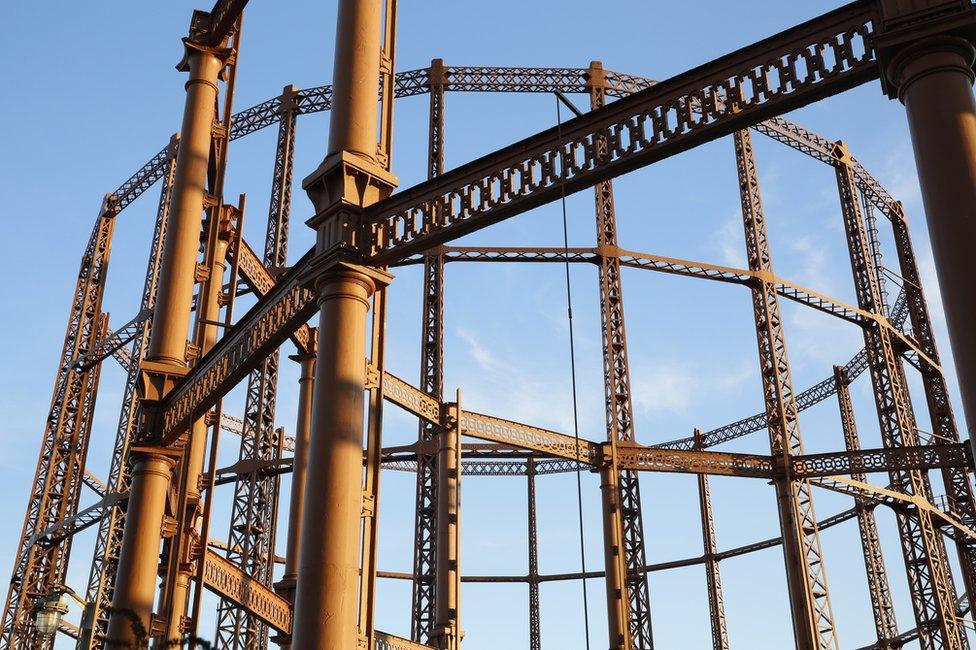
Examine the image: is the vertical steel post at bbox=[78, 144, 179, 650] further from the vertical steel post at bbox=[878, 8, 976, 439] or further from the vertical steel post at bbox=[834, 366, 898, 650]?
the vertical steel post at bbox=[834, 366, 898, 650]

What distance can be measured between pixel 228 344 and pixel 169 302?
7.56ft

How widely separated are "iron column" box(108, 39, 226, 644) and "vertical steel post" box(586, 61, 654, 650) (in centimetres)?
791

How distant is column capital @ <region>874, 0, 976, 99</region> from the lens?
8672mm

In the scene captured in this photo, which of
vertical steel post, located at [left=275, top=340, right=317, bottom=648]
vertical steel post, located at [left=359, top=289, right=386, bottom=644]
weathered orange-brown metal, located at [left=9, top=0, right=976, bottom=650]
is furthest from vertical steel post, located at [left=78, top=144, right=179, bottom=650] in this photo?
vertical steel post, located at [left=359, top=289, right=386, bottom=644]

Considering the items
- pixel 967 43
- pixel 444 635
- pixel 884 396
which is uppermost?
pixel 884 396

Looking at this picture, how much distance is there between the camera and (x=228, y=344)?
14.1m

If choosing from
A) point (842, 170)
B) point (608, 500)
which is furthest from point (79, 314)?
point (842, 170)

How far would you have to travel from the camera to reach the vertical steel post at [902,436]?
2792 cm

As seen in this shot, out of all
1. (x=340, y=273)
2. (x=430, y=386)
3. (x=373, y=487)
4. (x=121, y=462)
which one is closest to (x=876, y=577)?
(x=430, y=386)

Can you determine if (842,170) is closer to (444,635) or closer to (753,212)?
(753,212)

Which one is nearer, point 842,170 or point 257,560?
point 257,560

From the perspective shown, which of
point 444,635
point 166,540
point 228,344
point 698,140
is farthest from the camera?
point 444,635

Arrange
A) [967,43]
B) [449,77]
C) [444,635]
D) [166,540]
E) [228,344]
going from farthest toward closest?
[449,77] → [444,635] → [166,540] → [228,344] → [967,43]

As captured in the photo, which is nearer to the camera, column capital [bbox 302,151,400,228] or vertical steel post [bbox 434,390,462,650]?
column capital [bbox 302,151,400,228]
